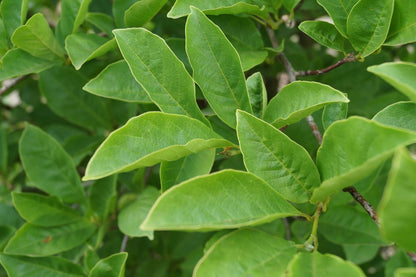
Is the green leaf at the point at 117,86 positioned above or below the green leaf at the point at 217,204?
above

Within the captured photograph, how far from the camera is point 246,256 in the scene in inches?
24.0

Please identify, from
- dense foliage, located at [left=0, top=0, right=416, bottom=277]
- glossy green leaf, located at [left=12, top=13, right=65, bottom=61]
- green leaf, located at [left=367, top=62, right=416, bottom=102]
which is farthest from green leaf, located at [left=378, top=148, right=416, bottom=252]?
glossy green leaf, located at [left=12, top=13, right=65, bottom=61]

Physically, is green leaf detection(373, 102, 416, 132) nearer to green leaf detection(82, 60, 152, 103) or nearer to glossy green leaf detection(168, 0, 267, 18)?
glossy green leaf detection(168, 0, 267, 18)

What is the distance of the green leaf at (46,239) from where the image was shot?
1.00 m

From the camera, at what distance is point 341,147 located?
2.02 feet

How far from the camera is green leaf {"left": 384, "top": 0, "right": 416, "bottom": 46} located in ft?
2.52

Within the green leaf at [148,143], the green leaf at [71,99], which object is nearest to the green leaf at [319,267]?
the green leaf at [148,143]

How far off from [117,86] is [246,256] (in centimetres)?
43

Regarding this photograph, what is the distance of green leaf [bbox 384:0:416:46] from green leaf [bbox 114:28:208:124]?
373 mm

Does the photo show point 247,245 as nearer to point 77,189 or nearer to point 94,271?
point 94,271

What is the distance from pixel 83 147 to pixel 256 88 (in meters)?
0.69

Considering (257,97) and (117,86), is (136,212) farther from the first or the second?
(257,97)

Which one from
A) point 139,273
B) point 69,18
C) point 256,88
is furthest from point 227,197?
point 139,273

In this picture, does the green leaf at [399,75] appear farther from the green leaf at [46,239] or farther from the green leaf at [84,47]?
the green leaf at [46,239]
